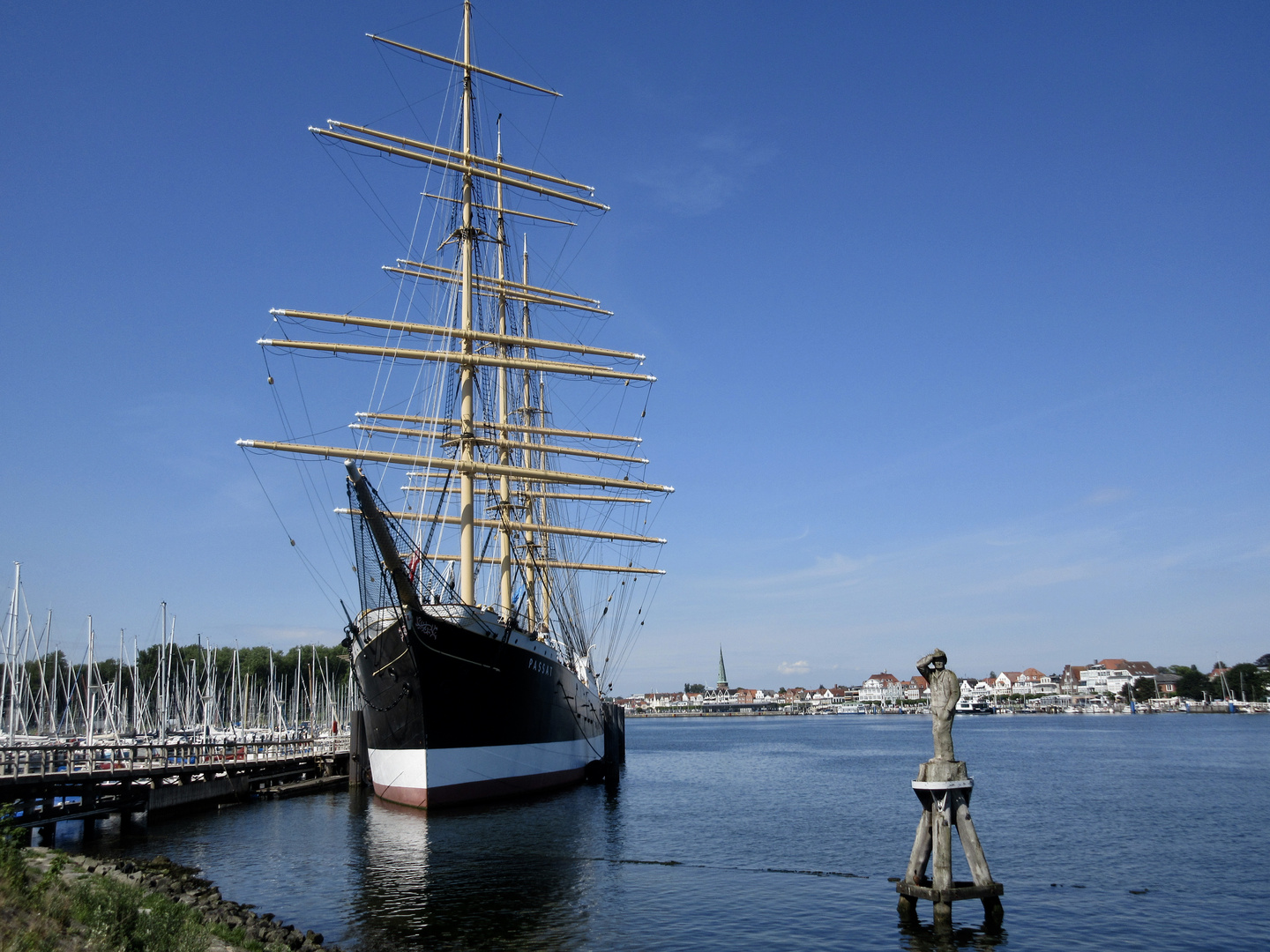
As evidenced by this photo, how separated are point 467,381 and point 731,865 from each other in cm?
2175

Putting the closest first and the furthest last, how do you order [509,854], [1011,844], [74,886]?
1. [74,886]
2. [509,854]
3. [1011,844]

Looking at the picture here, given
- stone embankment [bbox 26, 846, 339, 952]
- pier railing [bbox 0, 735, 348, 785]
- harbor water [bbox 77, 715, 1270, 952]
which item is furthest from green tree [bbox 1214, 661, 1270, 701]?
stone embankment [bbox 26, 846, 339, 952]

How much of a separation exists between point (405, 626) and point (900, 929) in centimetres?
1684

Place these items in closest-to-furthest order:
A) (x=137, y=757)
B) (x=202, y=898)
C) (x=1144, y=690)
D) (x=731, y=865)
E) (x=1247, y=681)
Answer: (x=202, y=898), (x=731, y=865), (x=137, y=757), (x=1247, y=681), (x=1144, y=690)

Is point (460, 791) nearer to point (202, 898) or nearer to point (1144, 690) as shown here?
point (202, 898)

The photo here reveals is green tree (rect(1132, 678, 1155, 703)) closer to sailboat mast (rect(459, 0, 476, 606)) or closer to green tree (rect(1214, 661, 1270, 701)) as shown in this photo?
green tree (rect(1214, 661, 1270, 701))

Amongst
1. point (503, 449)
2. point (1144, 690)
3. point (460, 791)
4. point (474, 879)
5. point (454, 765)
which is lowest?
point (1144, 690)

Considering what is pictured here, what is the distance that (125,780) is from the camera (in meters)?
26.5

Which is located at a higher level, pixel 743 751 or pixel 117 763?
pixel 117 763

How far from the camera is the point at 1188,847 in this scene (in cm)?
2305

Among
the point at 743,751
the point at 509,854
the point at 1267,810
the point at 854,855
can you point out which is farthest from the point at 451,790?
the point at 743,751

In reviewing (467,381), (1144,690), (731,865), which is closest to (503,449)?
(467,381)

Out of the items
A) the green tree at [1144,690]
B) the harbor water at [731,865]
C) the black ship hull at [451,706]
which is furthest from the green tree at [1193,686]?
the black ship hull at [451,706]

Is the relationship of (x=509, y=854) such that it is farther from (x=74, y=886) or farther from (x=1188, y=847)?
(x=1188, y=847)
